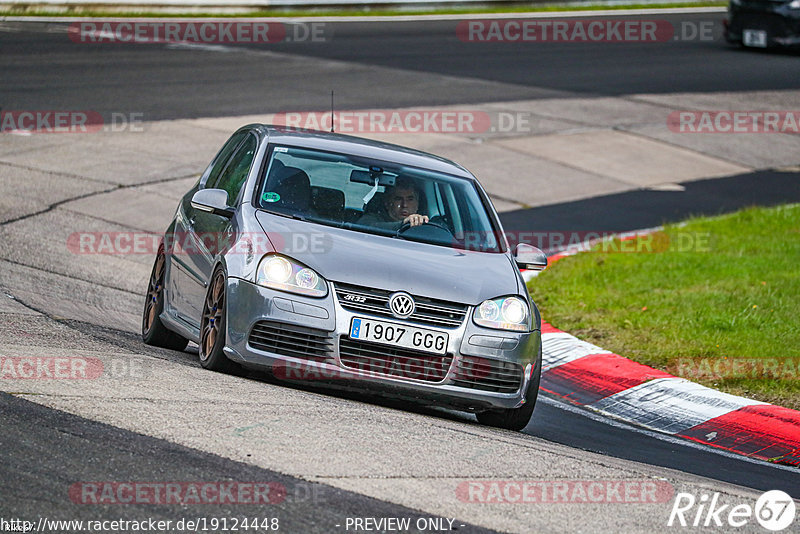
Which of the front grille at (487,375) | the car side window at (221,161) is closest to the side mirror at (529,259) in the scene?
the front grille at (487,375)

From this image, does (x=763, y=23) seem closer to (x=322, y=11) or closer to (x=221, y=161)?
(x=322, y=11)

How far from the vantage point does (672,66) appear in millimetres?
26797

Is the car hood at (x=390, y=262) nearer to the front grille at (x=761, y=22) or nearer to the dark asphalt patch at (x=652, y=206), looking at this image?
the dark asphalt patch at (x=652, y=206)

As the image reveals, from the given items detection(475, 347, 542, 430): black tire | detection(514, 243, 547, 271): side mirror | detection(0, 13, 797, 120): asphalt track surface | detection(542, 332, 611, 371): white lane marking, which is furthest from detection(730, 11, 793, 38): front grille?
detection(475, 347, 542, 430): black tire

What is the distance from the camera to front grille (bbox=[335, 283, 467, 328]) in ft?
22.4

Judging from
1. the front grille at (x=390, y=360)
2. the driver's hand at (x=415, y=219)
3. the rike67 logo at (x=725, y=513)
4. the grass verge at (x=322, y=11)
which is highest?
the grass verge at (x=322, y=11)

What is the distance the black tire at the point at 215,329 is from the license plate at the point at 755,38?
75.2 feet

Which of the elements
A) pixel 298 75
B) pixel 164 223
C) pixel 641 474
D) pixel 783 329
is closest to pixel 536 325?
pixel 641 474

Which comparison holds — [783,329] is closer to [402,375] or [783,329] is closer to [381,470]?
[402,375]

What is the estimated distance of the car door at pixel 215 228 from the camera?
7535 millimetres

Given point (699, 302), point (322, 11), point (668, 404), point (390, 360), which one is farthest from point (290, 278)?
point (322, 11)

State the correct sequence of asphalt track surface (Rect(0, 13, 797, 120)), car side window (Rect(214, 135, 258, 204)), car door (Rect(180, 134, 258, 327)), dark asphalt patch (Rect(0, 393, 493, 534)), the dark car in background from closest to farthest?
1. dark asphalt patch (Rect(0, 393, 493, 534))
2. car door (Rect(180, 134, 258, 327))
3. car side window (Rect(214, 135, 258, 204))
4. asphalt track surface (Rect(0, 13, 797, 120))
5. the dark car in background

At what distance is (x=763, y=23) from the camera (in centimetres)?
2739

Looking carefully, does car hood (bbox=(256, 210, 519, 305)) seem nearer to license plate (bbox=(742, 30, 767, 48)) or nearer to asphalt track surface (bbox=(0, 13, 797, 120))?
asphalt track surface (bbox=(0, 13, 797, 120))
